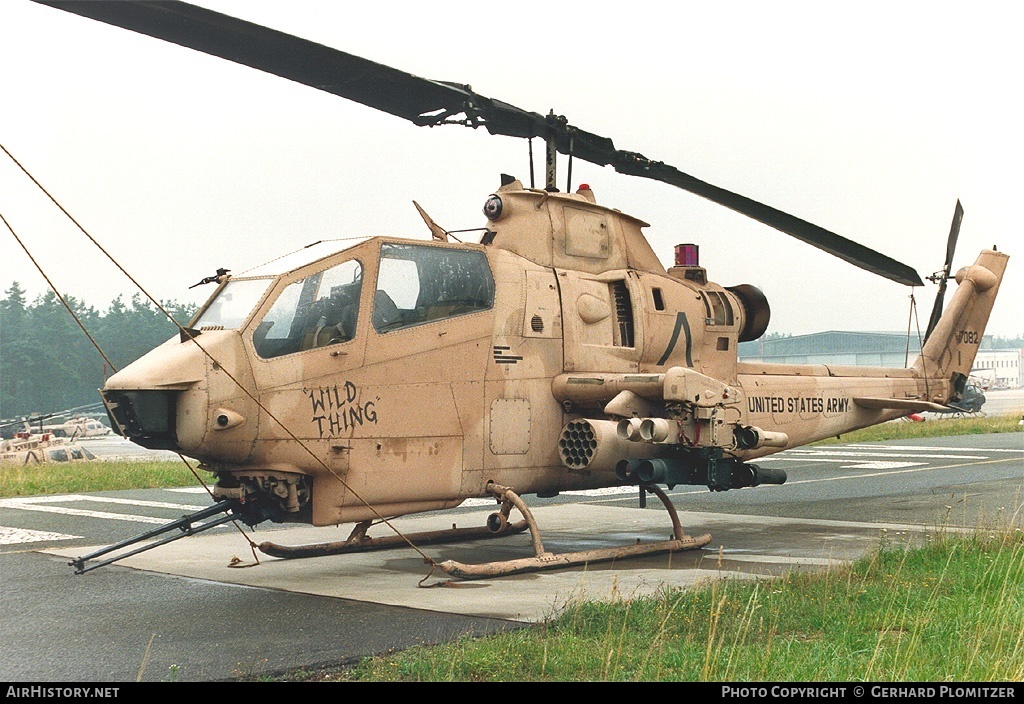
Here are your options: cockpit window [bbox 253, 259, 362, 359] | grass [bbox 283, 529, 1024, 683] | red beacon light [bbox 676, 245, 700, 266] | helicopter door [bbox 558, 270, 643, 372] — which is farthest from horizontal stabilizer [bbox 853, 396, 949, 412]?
cockpit window [bbox 253, 259, 362, 359]

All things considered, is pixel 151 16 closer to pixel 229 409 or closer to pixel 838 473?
pixel 229 409

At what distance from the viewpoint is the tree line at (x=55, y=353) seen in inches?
2532

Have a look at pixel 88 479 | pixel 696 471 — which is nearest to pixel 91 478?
pixel 88 479

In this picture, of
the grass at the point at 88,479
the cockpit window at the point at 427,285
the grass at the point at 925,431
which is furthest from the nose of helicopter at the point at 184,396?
the grass at the point at 925,431

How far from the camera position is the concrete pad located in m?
8.54

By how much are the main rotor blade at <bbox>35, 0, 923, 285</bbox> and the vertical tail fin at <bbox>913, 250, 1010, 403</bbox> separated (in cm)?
195

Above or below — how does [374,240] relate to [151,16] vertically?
below

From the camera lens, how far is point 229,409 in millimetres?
8367

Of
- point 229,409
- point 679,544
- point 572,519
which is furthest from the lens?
point 572,519

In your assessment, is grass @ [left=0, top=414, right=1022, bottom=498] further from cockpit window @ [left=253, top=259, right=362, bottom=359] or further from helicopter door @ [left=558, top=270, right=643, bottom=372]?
cockpit window @ [left=253, top=259, right=362, bottom=359]

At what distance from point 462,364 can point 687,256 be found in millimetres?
3940

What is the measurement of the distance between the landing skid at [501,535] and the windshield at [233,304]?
7.79ft
